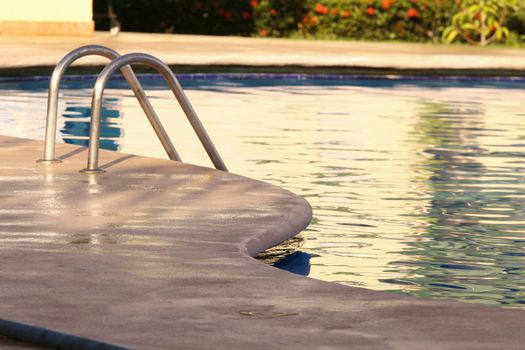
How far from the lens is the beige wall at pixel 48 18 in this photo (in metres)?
20.6

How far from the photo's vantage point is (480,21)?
22.5m

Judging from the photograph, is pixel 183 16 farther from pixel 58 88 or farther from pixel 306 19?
pixel 58 88

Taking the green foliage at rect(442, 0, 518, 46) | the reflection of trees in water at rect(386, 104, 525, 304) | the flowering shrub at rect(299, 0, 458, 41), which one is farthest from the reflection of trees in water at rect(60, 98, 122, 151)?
the flowering shrub at rect(299, 0, 458, 41)

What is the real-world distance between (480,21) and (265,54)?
19.2 ft

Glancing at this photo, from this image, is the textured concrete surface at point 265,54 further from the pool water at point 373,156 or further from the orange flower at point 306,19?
the orange flower at point 306,19

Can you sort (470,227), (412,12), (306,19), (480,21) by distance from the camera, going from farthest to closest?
(306,19), (412,12), (480,21), (470,227)

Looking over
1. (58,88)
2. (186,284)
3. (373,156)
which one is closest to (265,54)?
(373,156)

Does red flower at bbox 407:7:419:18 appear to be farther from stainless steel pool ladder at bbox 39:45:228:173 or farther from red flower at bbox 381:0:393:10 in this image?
stainless steel pool ladder at bbox 39:45:228:173

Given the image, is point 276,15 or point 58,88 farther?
point 276,15

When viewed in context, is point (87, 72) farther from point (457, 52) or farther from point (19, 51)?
point (457, 52)

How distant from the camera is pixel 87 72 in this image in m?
17.0

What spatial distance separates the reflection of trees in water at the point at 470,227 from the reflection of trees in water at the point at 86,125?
96.2 inches

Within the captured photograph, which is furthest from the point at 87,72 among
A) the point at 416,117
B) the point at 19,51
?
the point at 416,117

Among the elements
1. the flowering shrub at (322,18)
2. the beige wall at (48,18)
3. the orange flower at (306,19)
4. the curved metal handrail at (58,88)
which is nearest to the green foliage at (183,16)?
the flowering shrub at (322,18)
